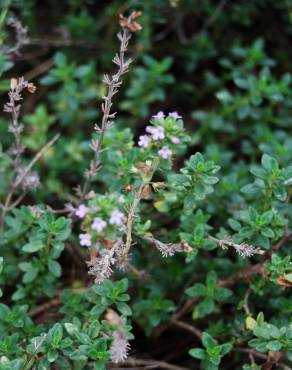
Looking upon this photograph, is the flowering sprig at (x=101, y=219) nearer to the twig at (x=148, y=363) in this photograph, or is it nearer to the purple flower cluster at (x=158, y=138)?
the purple flower cluster at (x=158, y=138)

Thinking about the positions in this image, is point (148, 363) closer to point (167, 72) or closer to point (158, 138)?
point (158, 138)

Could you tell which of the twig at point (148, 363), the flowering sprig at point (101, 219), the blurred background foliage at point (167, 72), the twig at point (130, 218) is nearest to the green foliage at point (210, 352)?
the twig at point (148, 363)

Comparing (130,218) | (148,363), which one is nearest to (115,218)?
(130,218)

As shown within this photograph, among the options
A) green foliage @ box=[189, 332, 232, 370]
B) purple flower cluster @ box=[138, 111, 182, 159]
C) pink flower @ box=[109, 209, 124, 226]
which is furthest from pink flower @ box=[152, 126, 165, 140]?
green foliage @ box=[189, 332, 232, 370]

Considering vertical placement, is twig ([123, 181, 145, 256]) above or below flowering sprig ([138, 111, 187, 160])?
below

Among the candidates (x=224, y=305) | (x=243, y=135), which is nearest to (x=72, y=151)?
(x=243, y=135)

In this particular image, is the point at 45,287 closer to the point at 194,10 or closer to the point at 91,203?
the point at 91,203

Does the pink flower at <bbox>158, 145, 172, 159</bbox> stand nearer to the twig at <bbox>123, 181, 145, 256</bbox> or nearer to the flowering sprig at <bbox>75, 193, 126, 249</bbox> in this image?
the twig at <bbox>123, 181, 145, 256</bbox>
